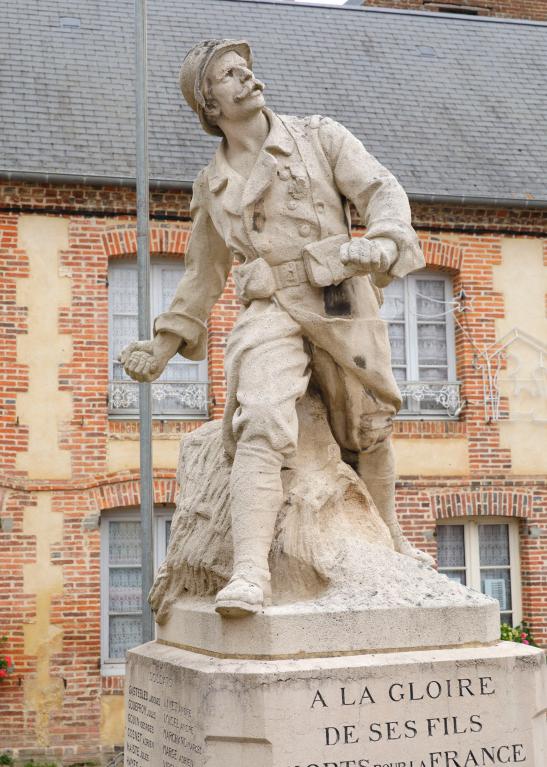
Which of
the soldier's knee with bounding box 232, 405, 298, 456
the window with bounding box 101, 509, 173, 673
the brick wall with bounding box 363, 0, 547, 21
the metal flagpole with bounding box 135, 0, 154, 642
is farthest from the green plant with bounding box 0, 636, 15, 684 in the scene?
the brick wall with bounding box 363, 0, 547, 21

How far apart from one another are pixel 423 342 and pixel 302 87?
337cm

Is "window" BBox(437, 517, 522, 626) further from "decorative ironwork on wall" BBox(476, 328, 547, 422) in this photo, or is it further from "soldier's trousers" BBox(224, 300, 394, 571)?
"soldier's trousers" BBox(224, 300, 394, 571)

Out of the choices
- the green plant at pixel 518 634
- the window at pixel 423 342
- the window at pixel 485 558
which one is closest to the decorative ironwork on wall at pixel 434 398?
the window at pixel 423 342

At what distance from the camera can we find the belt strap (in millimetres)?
4344

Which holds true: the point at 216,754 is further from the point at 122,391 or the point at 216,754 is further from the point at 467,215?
the point at 467,215

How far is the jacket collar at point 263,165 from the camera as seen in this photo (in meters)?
4.32

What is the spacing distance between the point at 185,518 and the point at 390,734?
4.35 ft

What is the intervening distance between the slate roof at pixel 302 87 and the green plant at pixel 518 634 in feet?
15.5

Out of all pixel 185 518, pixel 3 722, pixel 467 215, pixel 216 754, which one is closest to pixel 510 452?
pixel 467 215

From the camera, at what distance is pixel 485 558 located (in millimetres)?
13492

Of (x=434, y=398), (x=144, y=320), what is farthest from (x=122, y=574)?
(x=144, y=320)

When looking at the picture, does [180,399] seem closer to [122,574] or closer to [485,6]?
[122,574]

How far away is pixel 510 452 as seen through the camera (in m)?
13.6

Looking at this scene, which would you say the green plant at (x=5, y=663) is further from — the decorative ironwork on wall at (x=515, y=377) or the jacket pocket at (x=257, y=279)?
the jacket pocket at (x=257, y=279)
